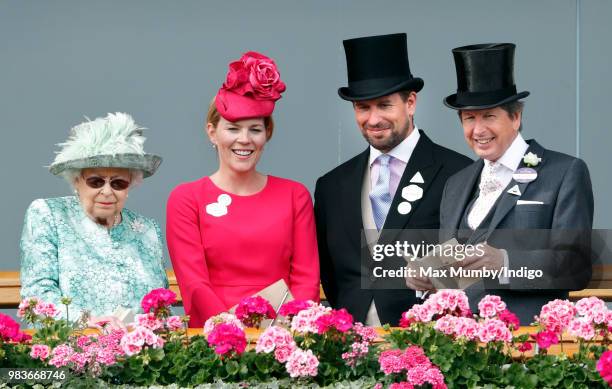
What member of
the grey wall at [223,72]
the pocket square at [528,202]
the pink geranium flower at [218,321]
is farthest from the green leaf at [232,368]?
the grey wall at [223,72]

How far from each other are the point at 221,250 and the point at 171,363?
3.24 ft

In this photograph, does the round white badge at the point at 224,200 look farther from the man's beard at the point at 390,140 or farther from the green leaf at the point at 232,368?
the green leaf at the point at 232,368

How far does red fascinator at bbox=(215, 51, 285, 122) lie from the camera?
5387 millimetres

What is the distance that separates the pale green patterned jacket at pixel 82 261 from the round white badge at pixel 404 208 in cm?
91

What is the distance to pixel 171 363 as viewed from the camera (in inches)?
177

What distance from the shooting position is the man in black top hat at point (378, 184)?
552 cm

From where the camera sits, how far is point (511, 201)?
17.0 feet

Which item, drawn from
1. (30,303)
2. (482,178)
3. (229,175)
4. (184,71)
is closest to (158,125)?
(184,71)

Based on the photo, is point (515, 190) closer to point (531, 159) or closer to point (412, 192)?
point (531, 159)

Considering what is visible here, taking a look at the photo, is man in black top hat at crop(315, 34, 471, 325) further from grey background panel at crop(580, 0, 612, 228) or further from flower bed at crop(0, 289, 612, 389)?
grey background panel at crop(580, 0, 612, 228)

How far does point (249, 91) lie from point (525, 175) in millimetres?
1040

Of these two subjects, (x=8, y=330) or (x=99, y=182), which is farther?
(x=99, y=182)

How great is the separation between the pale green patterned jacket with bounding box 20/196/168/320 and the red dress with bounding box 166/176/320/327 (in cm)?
14

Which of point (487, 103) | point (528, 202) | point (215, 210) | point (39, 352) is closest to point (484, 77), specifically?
point (487, 103)
